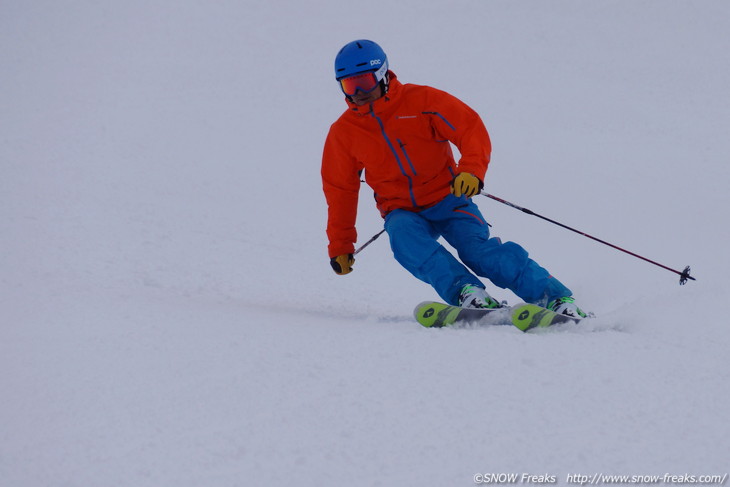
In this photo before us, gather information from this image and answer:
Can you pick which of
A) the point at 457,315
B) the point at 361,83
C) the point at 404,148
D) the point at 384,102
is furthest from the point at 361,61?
the point at 457,315

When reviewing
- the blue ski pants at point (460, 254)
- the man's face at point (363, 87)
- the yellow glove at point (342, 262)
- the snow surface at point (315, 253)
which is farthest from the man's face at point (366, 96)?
the snow surface at point (315, 253)

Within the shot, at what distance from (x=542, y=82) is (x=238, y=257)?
10239 mm

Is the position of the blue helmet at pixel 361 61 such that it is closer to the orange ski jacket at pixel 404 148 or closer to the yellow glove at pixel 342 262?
the orange ski jacket at pixel 404 148

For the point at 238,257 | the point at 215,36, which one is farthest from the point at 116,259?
the point at 215,36

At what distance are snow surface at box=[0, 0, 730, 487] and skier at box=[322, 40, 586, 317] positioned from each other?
43 centimetres

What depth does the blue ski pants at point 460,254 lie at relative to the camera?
12.6 ft

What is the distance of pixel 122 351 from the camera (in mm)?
2969

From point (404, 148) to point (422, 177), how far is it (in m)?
0.21

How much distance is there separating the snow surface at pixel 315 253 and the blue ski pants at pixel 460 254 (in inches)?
14.2

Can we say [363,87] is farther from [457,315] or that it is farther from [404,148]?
[457,315]

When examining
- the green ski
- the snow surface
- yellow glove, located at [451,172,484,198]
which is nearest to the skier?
yellow glove, located at [451,172,484,198]

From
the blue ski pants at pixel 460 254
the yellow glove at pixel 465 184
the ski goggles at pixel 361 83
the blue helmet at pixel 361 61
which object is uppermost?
the blue helmet at pixel 361 61

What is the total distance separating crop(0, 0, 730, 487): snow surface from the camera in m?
2.20

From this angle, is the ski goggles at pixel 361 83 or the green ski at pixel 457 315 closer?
the green ski at pixel 457 315
